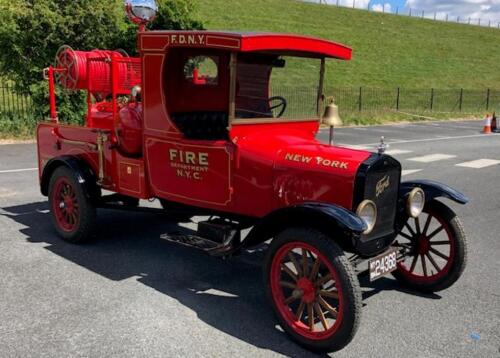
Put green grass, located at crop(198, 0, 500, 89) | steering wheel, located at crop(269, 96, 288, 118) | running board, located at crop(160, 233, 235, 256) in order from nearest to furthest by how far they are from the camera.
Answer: running board, located at crop(160, 233, 235, 256) < steering wheel, located at crop(269, 96, 288, 118) < green grass, located at crop(198, 0, 500, 89)

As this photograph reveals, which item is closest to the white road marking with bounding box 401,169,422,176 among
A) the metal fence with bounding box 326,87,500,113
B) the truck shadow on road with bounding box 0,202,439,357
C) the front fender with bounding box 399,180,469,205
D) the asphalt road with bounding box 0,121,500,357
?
the asphalt road with bounding box 0,121,500,357

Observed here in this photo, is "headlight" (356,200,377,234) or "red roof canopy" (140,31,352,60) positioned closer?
"headlight" (356,200,377,234)

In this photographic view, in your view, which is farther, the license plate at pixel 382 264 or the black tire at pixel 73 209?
the black tire at pixel 73 209

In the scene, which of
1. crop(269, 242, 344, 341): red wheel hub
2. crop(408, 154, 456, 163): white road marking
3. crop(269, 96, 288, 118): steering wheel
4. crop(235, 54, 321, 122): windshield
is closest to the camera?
crop(269, 242, 344, 341): red wheel hub

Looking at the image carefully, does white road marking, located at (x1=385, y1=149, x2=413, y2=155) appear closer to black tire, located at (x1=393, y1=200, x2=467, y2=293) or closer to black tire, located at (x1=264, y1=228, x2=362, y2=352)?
black tire, located at (x1=393, y1=200, x2=467, y2=293)

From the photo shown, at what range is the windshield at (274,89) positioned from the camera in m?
Answer: 4.18

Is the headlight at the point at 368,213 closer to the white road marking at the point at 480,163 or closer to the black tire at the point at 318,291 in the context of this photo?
the black tire at the point at 318,291

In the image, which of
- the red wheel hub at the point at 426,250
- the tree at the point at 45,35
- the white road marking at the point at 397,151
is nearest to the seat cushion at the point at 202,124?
the red wheel hub at the point at 426,250

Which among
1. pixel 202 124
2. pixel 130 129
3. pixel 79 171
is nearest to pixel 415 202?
pixel 202 124

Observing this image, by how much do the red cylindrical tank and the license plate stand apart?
8.21ft

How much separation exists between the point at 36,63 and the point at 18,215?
328 inches

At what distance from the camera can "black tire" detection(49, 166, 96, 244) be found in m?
5.21

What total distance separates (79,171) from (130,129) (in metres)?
0.87

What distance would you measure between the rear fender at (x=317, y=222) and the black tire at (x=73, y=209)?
2.16 metres
